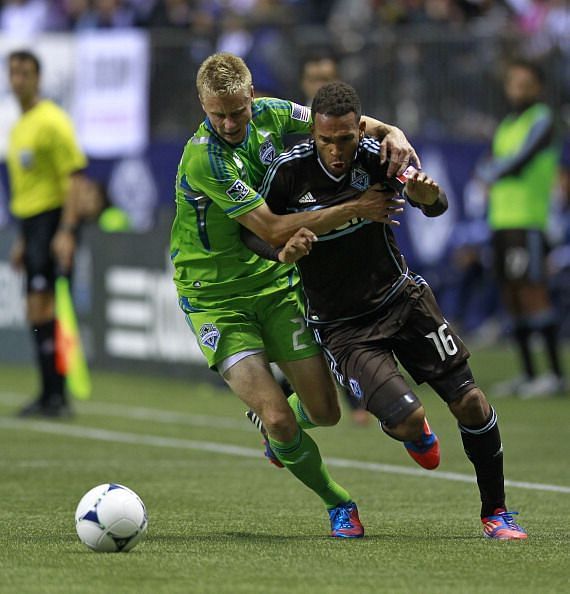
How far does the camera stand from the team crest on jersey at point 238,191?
677cm

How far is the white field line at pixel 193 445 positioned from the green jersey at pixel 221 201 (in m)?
2.19

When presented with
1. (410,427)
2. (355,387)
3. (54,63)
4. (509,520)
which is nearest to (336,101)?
(355,387)

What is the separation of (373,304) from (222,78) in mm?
1180

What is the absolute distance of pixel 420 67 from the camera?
17578mm

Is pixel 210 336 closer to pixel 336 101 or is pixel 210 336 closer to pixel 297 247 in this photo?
pixel 297 247

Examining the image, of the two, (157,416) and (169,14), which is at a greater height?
(169,14)

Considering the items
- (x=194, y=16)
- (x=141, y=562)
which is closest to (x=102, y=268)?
(x=194, y=16)

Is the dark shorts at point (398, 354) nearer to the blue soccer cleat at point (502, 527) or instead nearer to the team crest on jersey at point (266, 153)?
the blue soccer cleat at point (502, 527)

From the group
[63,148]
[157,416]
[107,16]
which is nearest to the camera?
[63,148]

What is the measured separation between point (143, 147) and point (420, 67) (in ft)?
11.4

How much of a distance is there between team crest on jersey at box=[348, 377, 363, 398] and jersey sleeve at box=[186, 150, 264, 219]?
0.86 metres

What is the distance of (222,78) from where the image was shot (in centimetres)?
664

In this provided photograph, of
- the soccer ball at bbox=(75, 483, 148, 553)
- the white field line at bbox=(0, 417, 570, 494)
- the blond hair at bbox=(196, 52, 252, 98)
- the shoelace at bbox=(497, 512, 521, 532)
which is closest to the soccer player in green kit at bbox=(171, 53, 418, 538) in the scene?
the blond hair at bbox=(196, 52, 252, 98)

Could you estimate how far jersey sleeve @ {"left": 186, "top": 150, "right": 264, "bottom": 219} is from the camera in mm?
6773
